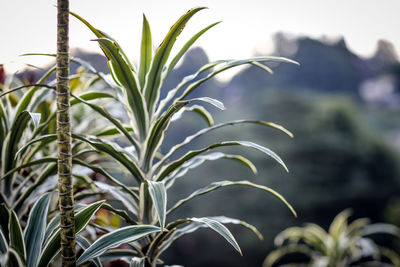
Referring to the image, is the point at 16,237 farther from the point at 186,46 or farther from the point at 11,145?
the point at 186,46

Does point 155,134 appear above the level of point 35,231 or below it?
above

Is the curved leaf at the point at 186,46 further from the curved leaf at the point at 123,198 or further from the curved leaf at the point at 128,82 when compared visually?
the curved leaf at the point at 123,198

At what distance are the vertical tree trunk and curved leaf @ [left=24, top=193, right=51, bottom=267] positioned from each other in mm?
157

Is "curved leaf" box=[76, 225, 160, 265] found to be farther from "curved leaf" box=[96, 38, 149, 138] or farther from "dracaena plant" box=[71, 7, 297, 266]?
"curved leaf" box=[96, 38, 149, 138]

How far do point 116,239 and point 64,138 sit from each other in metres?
0.25

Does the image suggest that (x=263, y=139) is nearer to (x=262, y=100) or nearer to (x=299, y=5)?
(x=262, y=100)

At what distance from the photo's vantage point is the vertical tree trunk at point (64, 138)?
25.9 inches

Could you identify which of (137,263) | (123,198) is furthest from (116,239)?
(123,198)

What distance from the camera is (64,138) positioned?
67 cm

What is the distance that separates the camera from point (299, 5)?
2322 mm

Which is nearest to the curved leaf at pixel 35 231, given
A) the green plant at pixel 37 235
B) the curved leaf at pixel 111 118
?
the green plant at pixel 37 235

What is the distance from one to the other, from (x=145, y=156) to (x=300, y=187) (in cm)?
636

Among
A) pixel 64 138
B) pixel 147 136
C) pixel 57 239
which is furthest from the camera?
pixel 147 136

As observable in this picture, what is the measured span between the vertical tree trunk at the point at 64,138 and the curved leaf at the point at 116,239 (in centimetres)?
4
